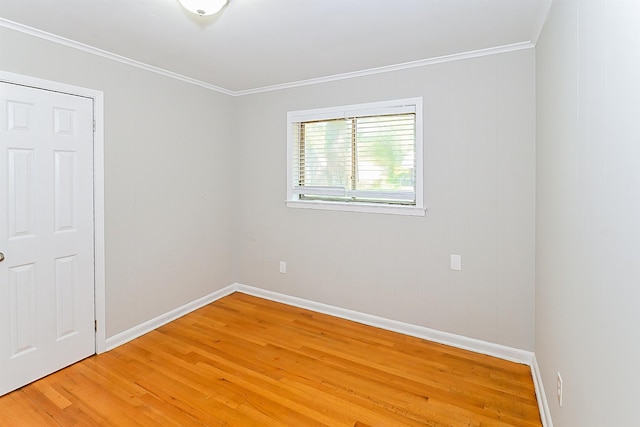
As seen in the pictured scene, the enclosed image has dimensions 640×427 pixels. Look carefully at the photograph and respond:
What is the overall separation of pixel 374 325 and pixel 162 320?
2.06m

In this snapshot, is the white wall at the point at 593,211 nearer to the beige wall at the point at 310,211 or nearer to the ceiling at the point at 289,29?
the ceiling at the point at 289,29

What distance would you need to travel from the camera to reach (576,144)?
1466 mm

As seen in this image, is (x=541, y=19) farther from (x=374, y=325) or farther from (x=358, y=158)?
(x=374, y=325)

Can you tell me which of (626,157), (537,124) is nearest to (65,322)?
(626,157)

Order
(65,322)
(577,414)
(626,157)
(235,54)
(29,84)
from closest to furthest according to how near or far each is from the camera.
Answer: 1. (626,157)
2. (577,414)
3. (29,84)
4. (65,322)
5. (235,54)

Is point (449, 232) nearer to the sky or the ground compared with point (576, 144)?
nearer to the ground

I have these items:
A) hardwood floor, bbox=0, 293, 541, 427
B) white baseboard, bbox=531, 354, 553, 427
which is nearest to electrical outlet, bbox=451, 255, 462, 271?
hardwood floor, bbox=0, 293, 541, 427

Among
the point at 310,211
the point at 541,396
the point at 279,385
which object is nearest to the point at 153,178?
the point at 310,211

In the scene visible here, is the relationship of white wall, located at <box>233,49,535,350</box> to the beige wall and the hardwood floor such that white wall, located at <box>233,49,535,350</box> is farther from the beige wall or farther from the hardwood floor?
the hardwood floor

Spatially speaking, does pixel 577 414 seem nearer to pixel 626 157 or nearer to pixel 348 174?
pixel 626 157

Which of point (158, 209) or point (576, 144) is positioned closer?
point (576, 144)

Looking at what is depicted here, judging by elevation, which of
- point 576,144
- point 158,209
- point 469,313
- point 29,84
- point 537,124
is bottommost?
point 469,313

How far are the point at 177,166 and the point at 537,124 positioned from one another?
314cm

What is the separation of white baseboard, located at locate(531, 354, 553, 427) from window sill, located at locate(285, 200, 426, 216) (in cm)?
139
